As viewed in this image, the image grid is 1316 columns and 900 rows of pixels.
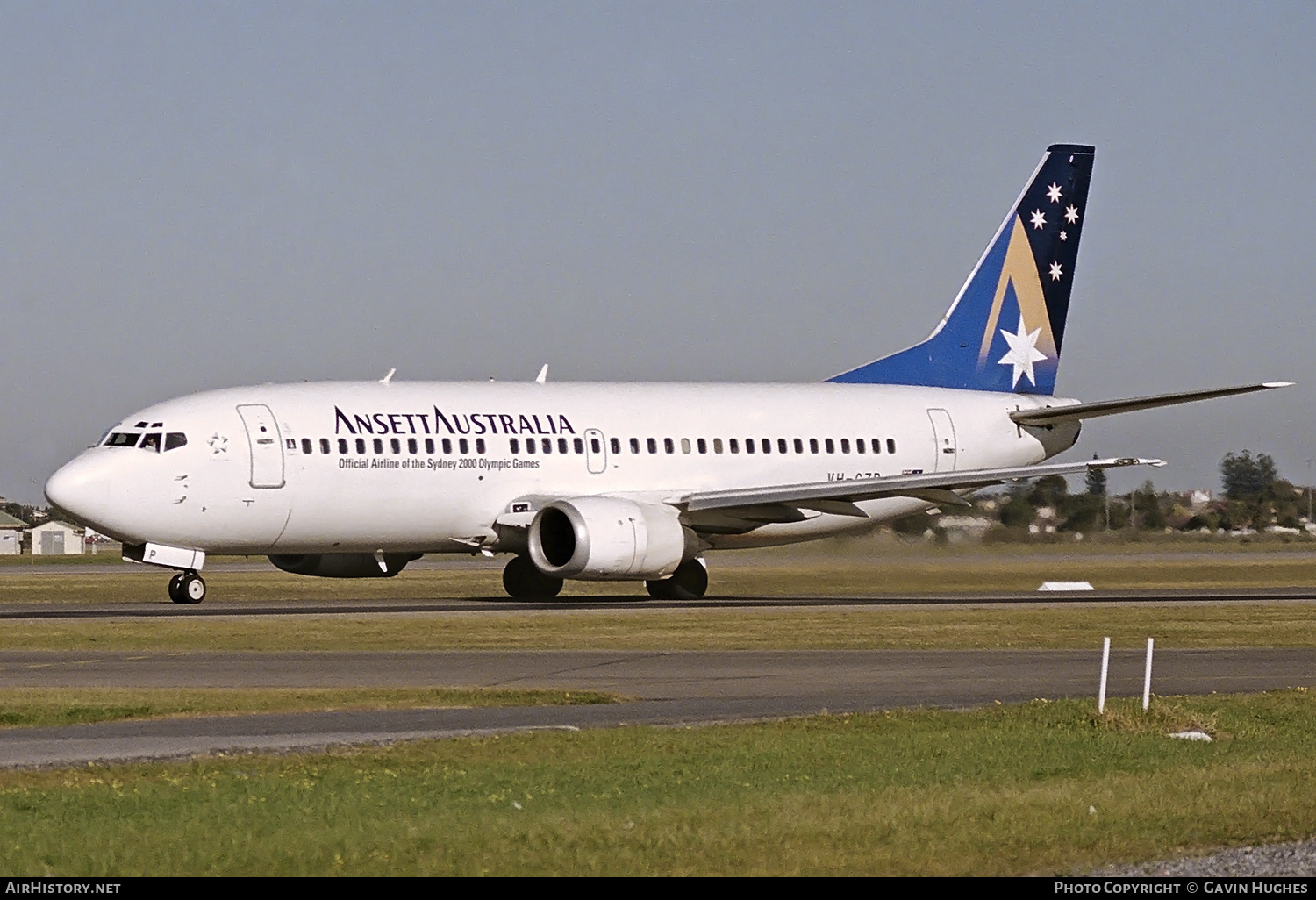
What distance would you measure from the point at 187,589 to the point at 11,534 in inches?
4115

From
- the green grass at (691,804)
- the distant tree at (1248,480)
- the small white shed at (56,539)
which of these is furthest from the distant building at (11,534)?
the green grass at (691,804)

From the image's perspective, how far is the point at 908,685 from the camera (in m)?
23.0

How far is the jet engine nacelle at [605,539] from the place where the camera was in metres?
39.5

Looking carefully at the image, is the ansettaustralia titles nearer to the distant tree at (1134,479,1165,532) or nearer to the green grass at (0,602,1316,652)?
the green grass at (0,602,1316,652)

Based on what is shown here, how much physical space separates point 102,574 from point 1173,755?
51.6 meters

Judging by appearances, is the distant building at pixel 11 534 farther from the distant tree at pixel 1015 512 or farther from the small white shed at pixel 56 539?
the distant tree at pixel 1015 512

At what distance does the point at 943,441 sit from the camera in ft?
154

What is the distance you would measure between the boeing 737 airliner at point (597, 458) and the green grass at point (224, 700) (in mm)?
16766

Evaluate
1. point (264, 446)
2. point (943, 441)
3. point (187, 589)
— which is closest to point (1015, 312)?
point (943, 441)

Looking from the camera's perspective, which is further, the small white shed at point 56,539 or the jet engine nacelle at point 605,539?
the small white shed at point 56,539

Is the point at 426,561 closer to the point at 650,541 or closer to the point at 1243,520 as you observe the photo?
the point at 1243,520

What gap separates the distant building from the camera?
133000 millimetres

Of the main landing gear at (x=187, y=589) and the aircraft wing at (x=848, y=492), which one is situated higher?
the aircraft wing at (x=848, y=492)

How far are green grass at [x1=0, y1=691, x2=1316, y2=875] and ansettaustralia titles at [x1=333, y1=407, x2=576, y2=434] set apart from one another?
2289 cm
